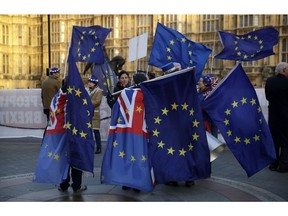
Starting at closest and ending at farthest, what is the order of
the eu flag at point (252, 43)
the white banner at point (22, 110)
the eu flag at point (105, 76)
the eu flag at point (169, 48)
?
the eu flag at point (169, 48) → the eu flag at point (252, 43) → the eu flag at point (105, 76) → the white banner at point (22, 110)

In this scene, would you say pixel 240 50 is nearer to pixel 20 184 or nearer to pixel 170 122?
pixel 170 122

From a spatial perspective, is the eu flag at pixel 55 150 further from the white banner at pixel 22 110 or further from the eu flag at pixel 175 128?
the white banner at pixel 22 110

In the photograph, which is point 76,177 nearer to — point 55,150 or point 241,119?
point 55,150

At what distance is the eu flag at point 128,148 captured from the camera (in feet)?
14.4

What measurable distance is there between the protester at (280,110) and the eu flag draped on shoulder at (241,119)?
129 centimetres

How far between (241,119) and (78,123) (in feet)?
7.12

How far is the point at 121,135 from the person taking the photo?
179 inches

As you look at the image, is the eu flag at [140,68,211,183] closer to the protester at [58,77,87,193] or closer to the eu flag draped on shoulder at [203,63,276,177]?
the eu flag draped on shoulder at [203,63,276,177]

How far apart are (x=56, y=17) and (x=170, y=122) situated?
24.4m

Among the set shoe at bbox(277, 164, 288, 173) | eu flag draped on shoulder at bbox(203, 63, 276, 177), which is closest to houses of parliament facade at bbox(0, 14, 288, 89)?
shoe at bbox(277, 164, 288, 173)

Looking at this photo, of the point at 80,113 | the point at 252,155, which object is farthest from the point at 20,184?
the point at 252,155

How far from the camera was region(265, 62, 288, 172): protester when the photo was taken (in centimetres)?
616

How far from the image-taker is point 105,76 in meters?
9.07

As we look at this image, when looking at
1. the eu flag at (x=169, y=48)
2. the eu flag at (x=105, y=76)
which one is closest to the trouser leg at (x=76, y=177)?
the eu flag at (x=169, y=48)
